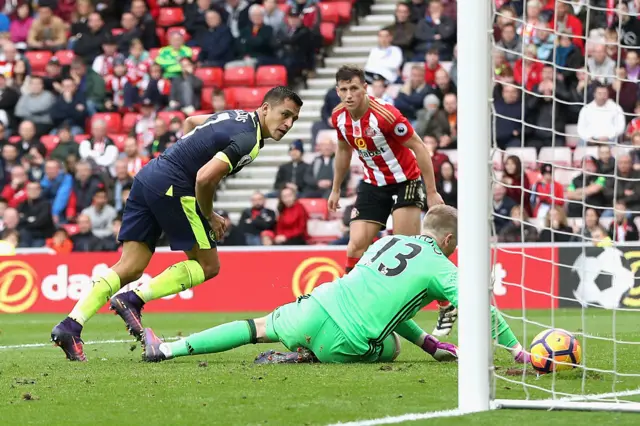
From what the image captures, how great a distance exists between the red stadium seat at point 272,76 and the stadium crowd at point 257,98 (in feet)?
0.12

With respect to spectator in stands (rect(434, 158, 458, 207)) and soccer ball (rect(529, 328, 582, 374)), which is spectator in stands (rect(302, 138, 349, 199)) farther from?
soccer ball (rect(529, 328, 582, 374))

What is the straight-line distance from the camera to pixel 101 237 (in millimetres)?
17078

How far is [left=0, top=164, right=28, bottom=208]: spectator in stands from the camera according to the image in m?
18.3

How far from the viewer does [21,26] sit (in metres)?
22.1

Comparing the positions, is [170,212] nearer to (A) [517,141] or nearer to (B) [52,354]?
(B) [52,354]

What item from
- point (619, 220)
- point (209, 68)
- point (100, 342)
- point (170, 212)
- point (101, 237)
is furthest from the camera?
point (209, 68)

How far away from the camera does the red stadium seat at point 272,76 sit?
19.4 m

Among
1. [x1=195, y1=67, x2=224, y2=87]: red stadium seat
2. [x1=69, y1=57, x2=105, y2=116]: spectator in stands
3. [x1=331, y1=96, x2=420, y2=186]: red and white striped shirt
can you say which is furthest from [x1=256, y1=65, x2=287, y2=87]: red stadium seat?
[x1=331, y1=96, x2=420, y2=186]: red and white striped shirt

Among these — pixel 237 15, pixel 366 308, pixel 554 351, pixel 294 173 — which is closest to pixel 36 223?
pixel 294 173

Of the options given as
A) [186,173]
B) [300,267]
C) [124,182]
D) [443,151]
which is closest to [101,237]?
[124,182]

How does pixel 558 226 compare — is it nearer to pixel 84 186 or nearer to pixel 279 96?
Result: pixel 279 96

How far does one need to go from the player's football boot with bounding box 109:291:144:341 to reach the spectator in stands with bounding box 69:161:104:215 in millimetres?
9906

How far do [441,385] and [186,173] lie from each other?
9.63ft

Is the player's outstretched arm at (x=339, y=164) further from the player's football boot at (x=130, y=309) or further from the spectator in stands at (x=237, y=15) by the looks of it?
the spectator in stands at (x=237, y=15)
